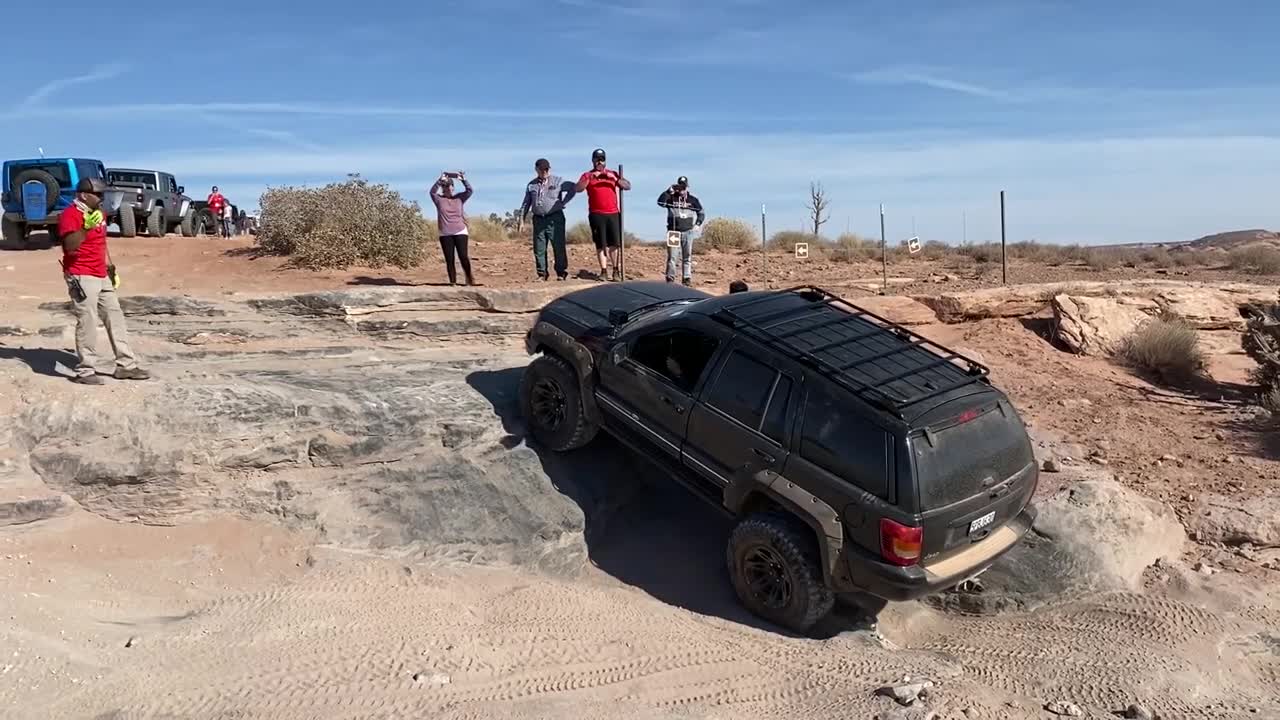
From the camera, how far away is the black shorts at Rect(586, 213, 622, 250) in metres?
12.0

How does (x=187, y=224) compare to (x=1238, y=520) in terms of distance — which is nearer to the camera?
(x=1238, y=520)

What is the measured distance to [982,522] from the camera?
16.9 ft

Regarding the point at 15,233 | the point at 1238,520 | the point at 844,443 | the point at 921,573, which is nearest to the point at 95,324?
the point at 844,443

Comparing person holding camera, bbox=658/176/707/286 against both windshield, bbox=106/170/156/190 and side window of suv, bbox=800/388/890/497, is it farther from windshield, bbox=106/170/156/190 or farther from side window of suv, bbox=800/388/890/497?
windshield, bbox=106/170/156/190

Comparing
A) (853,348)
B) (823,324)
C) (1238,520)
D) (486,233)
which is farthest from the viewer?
(486,233)

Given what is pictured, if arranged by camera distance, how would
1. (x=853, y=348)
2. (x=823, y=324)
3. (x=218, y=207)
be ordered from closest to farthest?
(x=853, y=348), (x=823, y=324), (x=218, y=207)

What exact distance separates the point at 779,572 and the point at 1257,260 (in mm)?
21895

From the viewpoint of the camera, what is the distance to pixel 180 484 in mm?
5977

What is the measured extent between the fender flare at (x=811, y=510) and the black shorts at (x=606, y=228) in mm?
7120

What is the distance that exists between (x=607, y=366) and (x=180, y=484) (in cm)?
308

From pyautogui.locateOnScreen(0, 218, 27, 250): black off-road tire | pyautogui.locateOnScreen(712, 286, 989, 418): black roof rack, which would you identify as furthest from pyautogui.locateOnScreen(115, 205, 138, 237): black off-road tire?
pyautogui.locateOnScreen(712, 286, 989, 418): black roof rack

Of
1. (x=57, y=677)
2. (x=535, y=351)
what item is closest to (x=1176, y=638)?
(x=535, y=351)

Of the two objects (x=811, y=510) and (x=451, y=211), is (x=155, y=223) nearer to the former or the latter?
(x=451, y=211)

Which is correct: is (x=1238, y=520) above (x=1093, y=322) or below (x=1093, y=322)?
below
